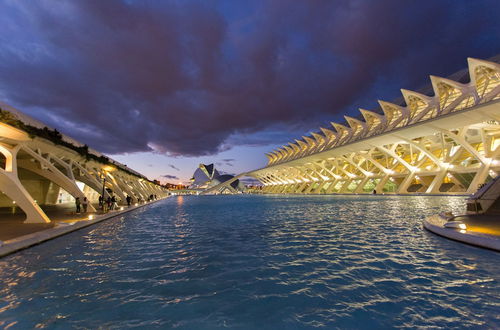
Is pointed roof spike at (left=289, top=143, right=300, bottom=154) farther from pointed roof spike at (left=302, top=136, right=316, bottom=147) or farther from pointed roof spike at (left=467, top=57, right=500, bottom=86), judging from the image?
pointed roof spike at (left=467, top=57, right=500, bottom=86)

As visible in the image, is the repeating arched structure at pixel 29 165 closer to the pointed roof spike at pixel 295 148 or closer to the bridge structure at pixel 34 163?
the bridge structure at pixel 34 163

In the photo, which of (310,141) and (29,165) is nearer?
(29,165)

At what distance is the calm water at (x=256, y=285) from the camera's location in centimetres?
286

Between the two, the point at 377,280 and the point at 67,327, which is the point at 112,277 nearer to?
the point at 67,327

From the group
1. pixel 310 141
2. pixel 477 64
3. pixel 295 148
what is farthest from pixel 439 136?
pixel 295 148

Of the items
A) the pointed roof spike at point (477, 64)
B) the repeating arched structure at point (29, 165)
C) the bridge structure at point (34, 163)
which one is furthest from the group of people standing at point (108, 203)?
the pointed roof spike at point (477, 64)

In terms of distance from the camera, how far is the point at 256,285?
387 cm

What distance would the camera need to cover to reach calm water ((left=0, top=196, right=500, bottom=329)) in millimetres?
2855

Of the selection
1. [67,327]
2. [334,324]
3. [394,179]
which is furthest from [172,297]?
[394,179]

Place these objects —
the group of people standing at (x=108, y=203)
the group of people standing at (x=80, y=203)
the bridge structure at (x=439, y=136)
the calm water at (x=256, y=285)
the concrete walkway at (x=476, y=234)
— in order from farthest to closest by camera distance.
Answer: the bridge structure at (x=439, y=136), the group of people standing at (x=108, y=203), the group of people standing at (x=80, y=203), the concrete walkway at (x=476, y=234), the calm water at (x=256, y=285)

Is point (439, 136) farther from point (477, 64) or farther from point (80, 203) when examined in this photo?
point (80, 203)

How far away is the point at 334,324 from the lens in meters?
2.72

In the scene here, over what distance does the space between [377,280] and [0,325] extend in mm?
5036

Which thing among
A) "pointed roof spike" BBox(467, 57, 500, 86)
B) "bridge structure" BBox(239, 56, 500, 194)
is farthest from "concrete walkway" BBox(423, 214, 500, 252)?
"pointed roof spike" BBox(467, 57, 500, 86)
